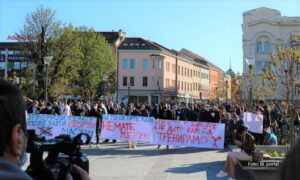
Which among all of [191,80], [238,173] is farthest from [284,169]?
[191,80]

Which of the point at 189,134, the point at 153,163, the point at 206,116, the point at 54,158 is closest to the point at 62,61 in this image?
the point at 206,116

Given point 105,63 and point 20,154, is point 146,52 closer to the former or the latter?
point 105,63

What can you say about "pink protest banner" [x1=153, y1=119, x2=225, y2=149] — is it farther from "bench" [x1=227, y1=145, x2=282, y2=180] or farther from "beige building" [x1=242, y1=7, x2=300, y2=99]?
"beige building" [x1=242, y1=7, x2=300, y2=99]

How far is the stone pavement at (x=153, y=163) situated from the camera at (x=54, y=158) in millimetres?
9291

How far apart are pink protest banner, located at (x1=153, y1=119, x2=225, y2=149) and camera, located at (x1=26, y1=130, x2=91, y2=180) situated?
15.4m

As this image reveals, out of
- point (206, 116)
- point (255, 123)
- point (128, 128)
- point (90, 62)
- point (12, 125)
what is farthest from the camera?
point (90, 62)

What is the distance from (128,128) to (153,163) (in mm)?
4373

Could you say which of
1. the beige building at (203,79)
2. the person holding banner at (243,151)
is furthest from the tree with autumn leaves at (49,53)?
the beige building at (203,79)

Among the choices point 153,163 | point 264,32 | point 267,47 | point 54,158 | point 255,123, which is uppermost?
point 264,32

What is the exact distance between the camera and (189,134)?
58.1 ft

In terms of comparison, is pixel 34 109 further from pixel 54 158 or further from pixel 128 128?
pixel 54 158

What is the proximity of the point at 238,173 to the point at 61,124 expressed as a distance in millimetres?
8000

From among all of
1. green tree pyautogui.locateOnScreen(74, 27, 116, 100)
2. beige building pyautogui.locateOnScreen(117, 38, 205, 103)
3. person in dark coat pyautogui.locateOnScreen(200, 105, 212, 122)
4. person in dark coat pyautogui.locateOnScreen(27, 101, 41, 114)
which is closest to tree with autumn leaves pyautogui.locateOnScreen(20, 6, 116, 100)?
green tree pyautogui.locateOnScreen(74, 27, 116, 100)

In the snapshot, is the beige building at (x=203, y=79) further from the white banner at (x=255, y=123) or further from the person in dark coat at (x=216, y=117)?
the white banner at (x=255, y=123)
